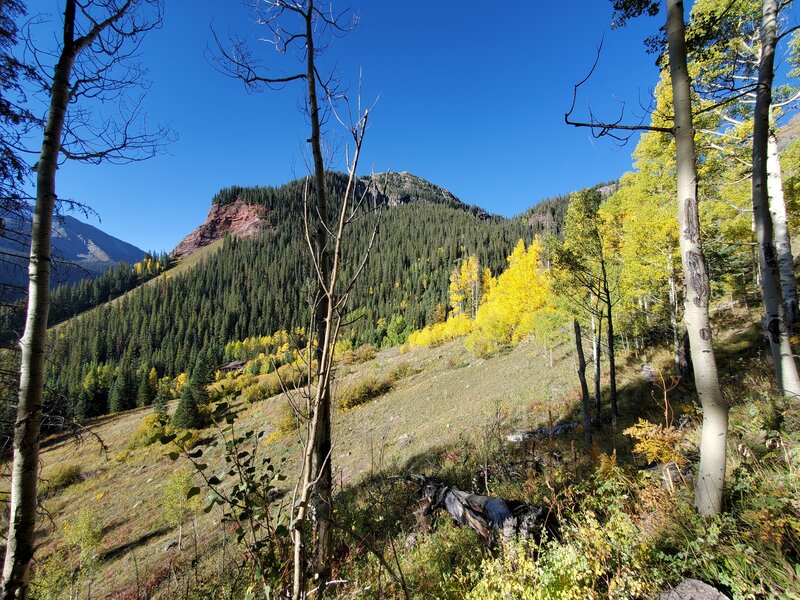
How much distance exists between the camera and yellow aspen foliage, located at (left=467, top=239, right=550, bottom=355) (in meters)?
20.4

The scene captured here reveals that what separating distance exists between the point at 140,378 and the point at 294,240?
74.7 meters

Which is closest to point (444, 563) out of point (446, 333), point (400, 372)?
point (400, 372)

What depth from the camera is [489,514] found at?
4.32 m

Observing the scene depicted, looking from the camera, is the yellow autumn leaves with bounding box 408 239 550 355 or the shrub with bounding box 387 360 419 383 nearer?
the yellow autumn leaves with bounding box 408 239 550 355

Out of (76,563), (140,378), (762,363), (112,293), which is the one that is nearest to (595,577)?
(762,363)

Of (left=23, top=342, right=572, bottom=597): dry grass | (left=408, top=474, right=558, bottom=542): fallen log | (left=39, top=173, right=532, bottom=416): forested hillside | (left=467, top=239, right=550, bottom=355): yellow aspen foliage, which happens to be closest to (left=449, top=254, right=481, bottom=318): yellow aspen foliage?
(left=39, top=173, right=532, bottom=416): forested hillside

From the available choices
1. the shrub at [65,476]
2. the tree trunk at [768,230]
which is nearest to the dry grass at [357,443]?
the shrub at [65,476]

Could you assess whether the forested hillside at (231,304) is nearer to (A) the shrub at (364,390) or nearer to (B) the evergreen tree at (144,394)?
(B) the evergreen tree at (144,394)

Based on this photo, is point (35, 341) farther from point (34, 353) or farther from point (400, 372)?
point (400, 372)

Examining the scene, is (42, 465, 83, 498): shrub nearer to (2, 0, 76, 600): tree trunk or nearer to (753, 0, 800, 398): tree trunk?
(2, 0, 76, 600): tree trunk

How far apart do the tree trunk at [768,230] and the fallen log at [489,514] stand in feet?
12.0

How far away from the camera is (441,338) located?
144 ft

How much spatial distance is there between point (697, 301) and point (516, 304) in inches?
781

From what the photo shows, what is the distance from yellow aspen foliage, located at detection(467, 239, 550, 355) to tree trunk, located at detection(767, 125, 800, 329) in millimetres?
11190
